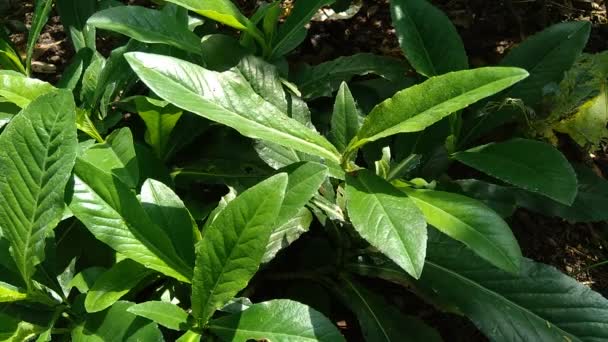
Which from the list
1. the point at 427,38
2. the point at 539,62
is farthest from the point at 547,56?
the point at 427,38

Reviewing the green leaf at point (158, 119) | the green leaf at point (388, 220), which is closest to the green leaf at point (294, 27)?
the green leaf at point (158, 119)

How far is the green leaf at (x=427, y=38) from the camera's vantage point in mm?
1683

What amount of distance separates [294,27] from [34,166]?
810 millimetres

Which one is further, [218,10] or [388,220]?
[218,10]

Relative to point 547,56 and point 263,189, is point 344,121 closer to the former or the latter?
point 263,189

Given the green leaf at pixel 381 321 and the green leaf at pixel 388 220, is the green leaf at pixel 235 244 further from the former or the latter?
the green leaf at pixel 381 321

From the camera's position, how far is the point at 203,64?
170cm

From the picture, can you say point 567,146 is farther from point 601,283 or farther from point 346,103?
point 346,103

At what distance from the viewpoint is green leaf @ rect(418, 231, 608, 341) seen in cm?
138

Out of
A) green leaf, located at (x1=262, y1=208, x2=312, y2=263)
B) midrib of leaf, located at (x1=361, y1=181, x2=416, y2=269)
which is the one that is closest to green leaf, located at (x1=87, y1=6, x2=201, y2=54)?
green leaf, located at (x1=262, y1=208, x2=312, y2=263)

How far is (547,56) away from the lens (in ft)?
5.56

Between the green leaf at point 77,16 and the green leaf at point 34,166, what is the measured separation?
683 millimetres

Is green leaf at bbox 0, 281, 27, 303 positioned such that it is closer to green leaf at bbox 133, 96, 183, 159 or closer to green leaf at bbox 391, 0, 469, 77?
green leaf at bbox 133, 96, 183, 159

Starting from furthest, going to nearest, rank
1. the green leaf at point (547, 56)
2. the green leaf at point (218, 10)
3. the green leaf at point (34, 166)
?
the green leaf at point (547, 56) < the green leaf at point (218, 10) < the green leaf at point (34, 166)
